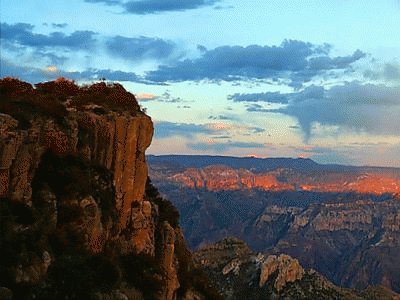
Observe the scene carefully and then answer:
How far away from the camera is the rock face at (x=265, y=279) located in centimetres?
10512

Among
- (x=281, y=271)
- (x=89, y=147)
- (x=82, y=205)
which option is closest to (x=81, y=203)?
(x=82, y=205)

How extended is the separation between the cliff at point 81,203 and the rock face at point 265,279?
7164 centimetres

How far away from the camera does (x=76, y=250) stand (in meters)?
19.0

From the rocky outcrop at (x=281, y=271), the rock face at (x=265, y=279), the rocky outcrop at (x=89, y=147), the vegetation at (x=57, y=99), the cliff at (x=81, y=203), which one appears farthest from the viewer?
the rocky outcrop at (x=281, y=271)

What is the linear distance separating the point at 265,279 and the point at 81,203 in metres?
93.3

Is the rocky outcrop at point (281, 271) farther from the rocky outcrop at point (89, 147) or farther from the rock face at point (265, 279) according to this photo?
the rocky outcrop at point (89, 147)

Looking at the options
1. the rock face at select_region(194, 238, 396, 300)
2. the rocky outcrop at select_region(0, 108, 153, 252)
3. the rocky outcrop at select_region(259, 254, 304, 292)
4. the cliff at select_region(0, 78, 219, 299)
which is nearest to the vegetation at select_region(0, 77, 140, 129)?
the cliff at select_region(0, 78, 219, 299)

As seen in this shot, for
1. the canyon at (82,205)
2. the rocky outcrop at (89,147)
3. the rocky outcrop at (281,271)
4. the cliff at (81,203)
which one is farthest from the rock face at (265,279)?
the rocky outcrop at (89,147)

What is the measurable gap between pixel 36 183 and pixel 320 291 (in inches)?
3484

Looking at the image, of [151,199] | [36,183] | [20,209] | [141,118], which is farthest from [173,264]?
[20,209]

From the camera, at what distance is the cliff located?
16828 mm

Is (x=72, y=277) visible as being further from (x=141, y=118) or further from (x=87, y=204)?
(x=141, y=118)

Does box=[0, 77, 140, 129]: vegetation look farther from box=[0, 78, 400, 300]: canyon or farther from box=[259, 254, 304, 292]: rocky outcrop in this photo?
box=[259, 254, 304, 292]: rocky outcrop

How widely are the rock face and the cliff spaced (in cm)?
7164
